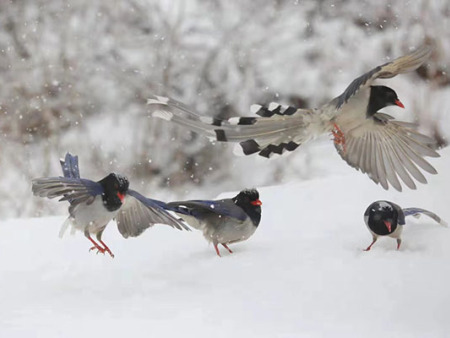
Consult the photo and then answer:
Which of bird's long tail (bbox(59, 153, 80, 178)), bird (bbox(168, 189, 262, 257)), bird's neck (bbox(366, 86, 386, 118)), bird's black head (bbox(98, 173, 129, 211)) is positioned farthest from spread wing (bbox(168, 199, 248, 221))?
bird's neck (bbox(366, 86, 386, 118))

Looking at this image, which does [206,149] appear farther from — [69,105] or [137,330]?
[137,330]

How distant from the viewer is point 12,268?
159cm

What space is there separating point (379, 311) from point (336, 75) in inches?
81.8

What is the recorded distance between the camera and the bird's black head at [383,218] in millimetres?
1413

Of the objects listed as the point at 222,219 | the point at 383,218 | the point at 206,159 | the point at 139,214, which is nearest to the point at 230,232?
the point at 222,219

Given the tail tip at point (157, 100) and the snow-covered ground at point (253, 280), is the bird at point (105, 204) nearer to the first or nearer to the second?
the snow-covered ground at point (253, 280)

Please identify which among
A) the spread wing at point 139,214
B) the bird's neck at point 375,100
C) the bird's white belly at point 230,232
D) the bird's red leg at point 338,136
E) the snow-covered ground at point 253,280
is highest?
the bird's neck at point 375,100

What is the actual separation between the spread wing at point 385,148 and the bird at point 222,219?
25cm

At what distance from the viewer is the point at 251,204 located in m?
1.57

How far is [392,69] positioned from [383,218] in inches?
13.9

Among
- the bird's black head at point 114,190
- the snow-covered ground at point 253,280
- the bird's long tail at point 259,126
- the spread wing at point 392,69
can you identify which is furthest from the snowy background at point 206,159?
the spread wing at point 392,69

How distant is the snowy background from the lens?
1.27 meters

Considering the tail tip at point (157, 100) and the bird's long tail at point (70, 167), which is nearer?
the tail tip at point (157, 100)

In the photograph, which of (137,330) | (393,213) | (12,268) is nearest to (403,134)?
(393,213)
